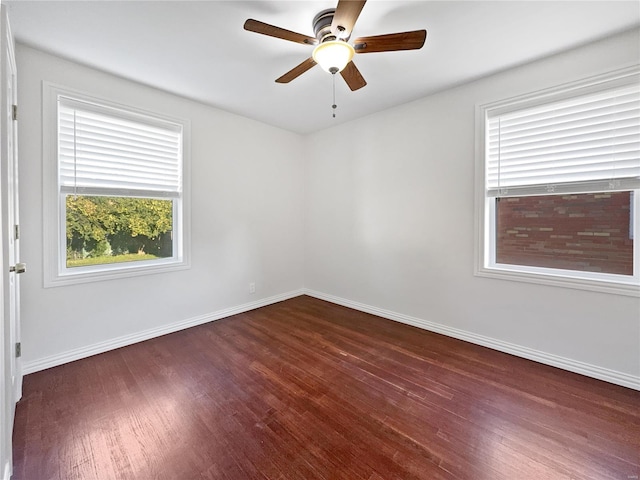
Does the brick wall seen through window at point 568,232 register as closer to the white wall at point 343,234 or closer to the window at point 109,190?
the white wall at point 343,234

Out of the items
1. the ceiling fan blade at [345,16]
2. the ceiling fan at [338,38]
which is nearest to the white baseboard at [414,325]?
the ceiling fan at [338,38]

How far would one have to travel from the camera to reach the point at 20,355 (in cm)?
206

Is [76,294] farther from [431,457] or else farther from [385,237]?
[385,237]

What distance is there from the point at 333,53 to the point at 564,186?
220 cm

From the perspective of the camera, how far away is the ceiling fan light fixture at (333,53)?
1.60 metres

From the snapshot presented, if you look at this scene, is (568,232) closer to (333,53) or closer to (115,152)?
(333,53)

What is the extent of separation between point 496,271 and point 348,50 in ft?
7.62

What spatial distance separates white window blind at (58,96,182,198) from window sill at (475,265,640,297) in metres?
3.49

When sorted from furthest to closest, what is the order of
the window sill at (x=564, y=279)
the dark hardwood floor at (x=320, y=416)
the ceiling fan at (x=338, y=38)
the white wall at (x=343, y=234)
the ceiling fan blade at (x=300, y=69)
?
the white wall at (x=343, y=234) < the window sill at (x=564, y=279) < the ceiling fan blade at (x=300, y=69) < the ceiling fan at (x=338, y=38) < the dark hardwood floor at (x=320, y=416)

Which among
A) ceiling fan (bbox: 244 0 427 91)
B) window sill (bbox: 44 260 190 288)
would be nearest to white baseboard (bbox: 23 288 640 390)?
window sill (bbox: 44 260 190 288)

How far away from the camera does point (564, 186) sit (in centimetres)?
226

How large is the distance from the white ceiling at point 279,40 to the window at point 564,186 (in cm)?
44

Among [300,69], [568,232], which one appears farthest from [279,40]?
[568,232]

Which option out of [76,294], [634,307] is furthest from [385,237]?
[76,294]
